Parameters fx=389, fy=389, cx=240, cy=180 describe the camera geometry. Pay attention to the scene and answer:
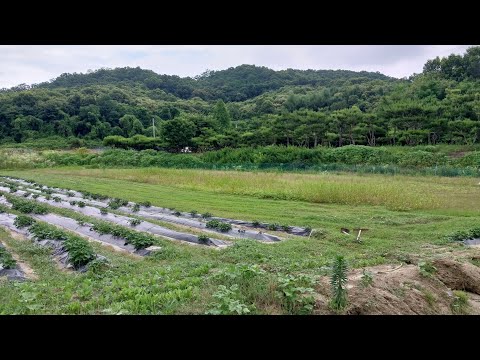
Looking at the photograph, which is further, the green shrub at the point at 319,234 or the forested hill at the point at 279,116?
the forested hill at the point at 279,116

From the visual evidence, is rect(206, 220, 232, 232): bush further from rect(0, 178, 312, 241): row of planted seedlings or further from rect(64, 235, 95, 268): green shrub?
rect(64, 235, 95, 268): green shrub

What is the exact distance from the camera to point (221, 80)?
2324 inches

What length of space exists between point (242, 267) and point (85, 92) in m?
37.0

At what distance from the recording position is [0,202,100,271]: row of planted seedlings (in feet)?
19.5

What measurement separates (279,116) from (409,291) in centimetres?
2778

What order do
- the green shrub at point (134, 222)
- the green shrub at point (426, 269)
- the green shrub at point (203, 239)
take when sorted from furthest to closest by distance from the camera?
the green shrub at point (134, 222)
the green shrub at point (203, 239)
the green shrub at point (426, 269)

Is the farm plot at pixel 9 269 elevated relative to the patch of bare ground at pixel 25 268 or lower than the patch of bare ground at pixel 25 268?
elevated

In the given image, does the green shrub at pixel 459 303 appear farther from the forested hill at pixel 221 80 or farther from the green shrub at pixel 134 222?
the forested hill at pixel 221 80

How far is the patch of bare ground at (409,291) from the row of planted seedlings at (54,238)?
3722mm

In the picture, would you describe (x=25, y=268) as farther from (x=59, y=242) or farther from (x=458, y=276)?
(x=458, y=276)

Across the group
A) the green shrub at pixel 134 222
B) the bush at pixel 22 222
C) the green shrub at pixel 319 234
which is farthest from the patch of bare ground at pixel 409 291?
the bush at pixel 22 222

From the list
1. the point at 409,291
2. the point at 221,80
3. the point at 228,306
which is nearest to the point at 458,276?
the point at 409,291

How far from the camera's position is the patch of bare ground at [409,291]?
356cm
